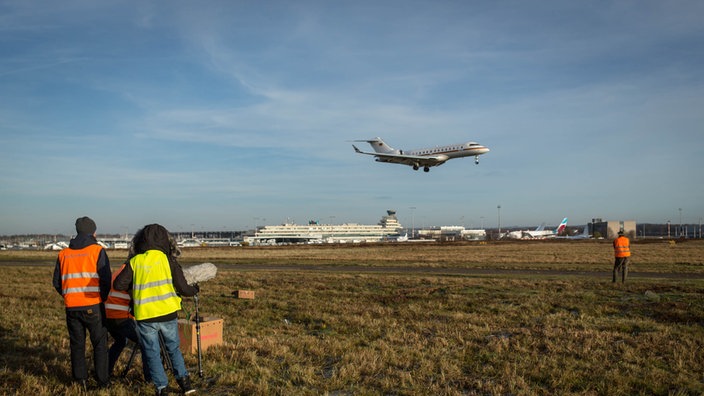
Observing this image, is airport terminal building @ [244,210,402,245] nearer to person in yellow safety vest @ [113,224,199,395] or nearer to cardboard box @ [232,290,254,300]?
cardboard box @ [232,290,254,300]

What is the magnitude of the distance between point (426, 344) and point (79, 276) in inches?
222

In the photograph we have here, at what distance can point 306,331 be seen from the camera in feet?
35.9

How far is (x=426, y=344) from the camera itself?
9227 mm

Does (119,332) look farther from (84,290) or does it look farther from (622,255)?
(622,255)

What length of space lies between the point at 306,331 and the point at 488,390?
16.8ft

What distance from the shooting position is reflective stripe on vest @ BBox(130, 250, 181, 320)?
5.93 metres

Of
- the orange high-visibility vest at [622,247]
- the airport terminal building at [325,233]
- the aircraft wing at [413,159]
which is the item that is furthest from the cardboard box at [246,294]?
the airport terminal building at [325,233]

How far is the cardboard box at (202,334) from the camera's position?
8.42 m

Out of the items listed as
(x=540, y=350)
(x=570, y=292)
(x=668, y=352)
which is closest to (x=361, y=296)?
(x=570, y=292)

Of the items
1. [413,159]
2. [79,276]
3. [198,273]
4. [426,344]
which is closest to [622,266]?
[426,344]

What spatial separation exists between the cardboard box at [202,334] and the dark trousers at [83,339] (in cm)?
179

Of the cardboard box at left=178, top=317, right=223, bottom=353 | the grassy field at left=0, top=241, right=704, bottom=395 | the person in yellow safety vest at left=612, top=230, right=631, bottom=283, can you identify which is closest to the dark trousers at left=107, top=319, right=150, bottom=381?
the grassy field at left=0, top=241, right=704, bottom=395

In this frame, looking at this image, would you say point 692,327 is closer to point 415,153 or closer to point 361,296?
point 361,296

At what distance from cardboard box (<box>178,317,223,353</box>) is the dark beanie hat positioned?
2.43 meters
